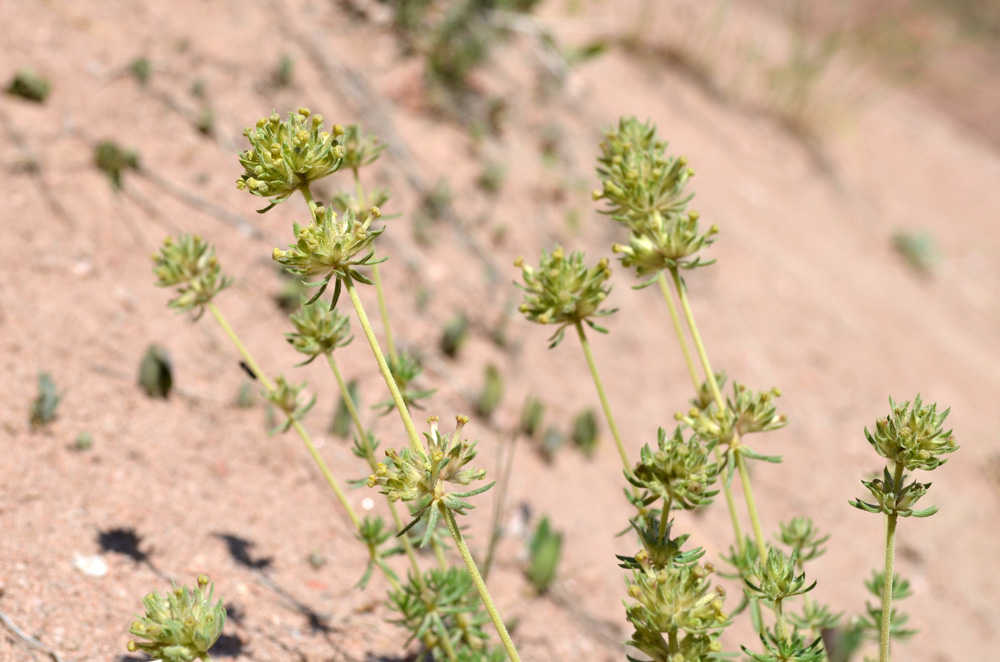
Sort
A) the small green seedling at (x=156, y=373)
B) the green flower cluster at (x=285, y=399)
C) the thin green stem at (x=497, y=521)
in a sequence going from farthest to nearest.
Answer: the small green seedling at (x=156, y=373) → the thin green stem at (x=497, y=521) → the green flower cluster at (x=285, y=399)

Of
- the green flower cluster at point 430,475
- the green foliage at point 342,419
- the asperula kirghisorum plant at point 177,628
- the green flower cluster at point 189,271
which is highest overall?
the green foliage at point 342,419

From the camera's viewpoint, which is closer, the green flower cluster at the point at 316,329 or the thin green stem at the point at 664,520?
the thin green stem at the point at 664,520

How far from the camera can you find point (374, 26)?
573 centimetres

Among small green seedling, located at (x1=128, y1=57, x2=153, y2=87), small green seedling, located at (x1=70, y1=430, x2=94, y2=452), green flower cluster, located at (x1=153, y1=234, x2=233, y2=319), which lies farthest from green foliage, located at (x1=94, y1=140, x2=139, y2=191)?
green flower cluster, located at (x1=153, y1=234, x2=233, y2=319)

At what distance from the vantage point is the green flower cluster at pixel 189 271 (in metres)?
2.11

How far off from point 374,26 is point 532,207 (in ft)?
5.49

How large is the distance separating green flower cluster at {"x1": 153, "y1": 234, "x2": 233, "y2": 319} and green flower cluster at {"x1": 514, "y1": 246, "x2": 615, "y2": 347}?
78 centimetres

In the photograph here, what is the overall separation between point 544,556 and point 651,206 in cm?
156

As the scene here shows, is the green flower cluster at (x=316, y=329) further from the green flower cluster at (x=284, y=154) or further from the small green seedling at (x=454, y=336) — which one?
the small green seedling at (x=454, y=336)

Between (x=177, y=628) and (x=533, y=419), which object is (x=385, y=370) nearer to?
(x=177, y=628)

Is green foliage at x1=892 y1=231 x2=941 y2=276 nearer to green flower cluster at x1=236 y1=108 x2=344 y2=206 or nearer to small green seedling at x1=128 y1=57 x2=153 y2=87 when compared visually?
small green seedling at x1=128 y1=57 x2=153 y2=87

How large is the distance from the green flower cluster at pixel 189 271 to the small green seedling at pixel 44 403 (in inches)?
30.5

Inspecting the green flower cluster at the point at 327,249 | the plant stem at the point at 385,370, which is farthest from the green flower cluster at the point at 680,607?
the green flower cluster at the point at 327,249

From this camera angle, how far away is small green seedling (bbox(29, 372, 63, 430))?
8.63 feet
